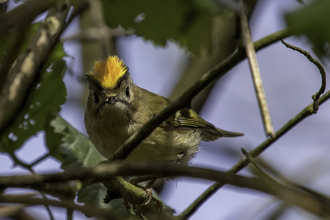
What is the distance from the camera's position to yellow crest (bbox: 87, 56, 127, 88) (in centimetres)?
294

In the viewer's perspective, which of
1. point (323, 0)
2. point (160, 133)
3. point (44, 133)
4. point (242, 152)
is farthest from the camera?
point (160, 133)

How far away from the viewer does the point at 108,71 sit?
2.96m

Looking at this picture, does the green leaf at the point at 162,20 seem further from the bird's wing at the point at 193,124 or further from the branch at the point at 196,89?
the bird's wing at the point at 193,124

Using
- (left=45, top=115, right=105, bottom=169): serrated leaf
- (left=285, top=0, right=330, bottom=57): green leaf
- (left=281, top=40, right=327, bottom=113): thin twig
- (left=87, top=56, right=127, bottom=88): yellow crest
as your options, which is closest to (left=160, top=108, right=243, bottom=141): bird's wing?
(left=87, top=56, right=127, bottom=88): yellow crest

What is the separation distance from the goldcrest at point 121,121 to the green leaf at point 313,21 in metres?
2.23

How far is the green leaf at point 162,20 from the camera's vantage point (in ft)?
4.67

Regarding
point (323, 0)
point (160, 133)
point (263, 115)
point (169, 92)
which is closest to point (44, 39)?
point (263, 115)

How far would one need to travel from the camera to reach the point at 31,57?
1.32 m

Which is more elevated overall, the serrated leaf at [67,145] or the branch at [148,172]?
the serrated leaf at [67,145]

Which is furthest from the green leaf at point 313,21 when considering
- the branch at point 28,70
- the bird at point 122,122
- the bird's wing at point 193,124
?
the bird's wing at point 193,124

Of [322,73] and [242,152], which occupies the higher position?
[322,73]

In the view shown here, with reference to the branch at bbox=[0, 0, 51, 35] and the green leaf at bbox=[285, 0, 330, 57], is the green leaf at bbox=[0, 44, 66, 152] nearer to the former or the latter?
the branch at bbox=[0, 0, 51, 35]

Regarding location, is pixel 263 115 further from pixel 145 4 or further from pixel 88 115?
pixel 88 115

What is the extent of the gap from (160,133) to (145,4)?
174cm
